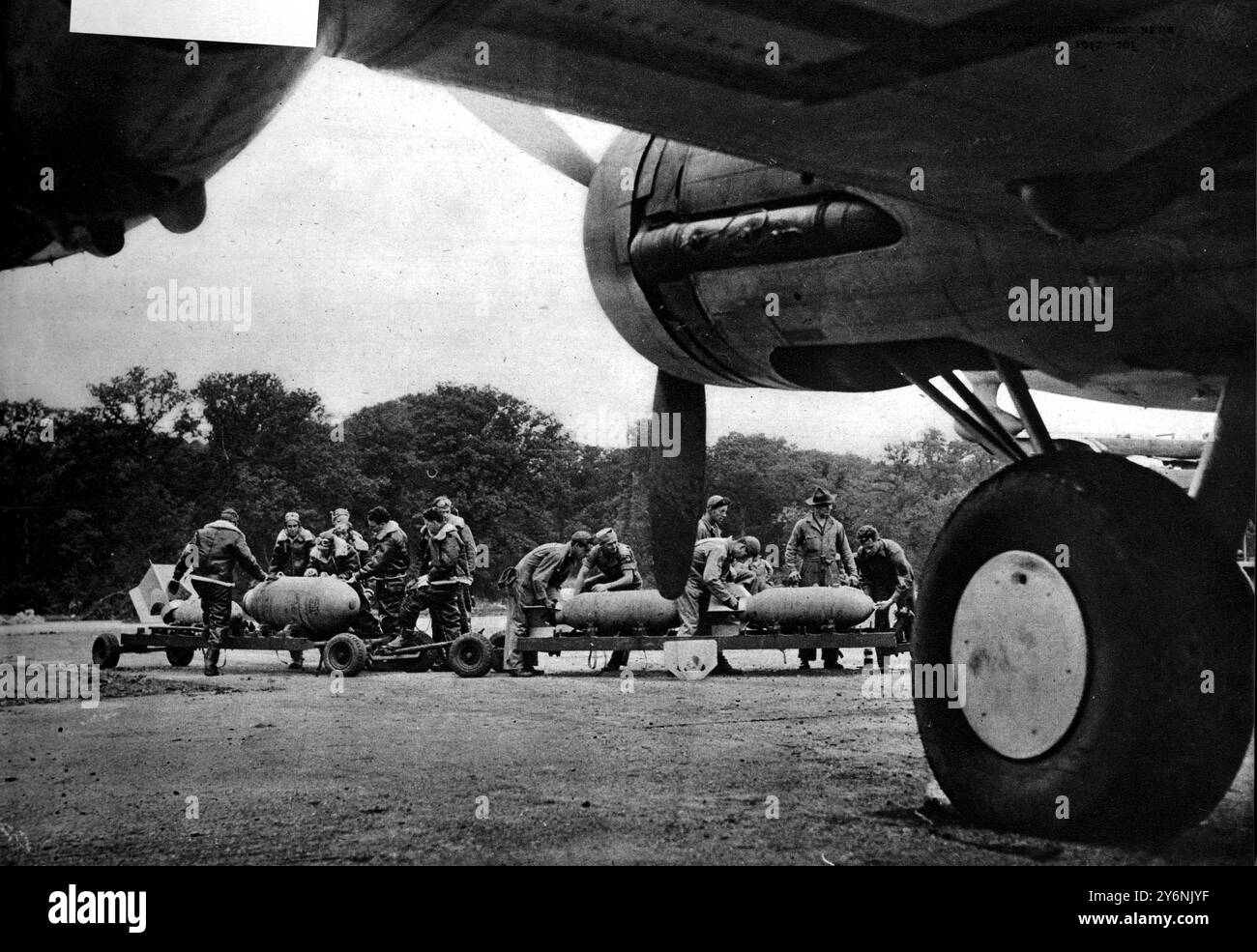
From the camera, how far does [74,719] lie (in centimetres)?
396

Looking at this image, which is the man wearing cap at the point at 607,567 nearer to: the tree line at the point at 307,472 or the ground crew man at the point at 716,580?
the ground crew man at the point at 716,580

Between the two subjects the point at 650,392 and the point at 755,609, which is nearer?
the point at 650,392

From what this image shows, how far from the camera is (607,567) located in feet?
19.2

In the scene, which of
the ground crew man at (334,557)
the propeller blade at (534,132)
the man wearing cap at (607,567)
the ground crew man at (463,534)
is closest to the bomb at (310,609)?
the ground crew man at (334,557)

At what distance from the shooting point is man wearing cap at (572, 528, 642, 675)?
5.63m

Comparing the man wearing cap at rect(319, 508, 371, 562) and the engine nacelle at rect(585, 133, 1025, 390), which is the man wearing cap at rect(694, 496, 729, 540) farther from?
the man wearing cap at rect(319, 508, 371, 562)

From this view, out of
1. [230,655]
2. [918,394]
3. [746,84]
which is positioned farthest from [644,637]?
[746,84]

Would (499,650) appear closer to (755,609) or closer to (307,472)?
(755,609)

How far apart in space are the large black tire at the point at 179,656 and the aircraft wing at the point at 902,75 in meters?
5.24

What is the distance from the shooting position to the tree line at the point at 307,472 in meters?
4.01

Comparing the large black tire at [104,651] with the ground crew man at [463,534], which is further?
the large black tire at [104,651]

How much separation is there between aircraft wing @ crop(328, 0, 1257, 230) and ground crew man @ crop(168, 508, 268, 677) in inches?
90.4

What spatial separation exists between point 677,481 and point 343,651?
10.2 ft

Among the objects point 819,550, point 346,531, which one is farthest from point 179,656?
point 819,550
